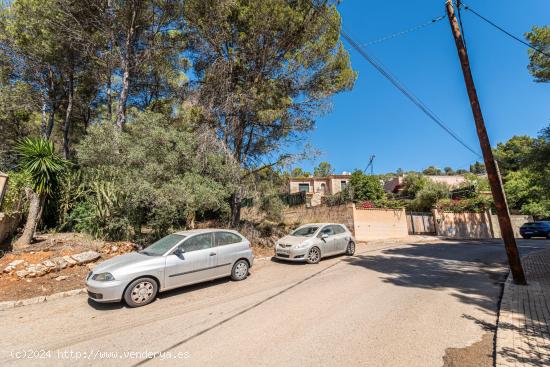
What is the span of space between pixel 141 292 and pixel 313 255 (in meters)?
5.95

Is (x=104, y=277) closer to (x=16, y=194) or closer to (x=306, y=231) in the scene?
(x=16, y=194)

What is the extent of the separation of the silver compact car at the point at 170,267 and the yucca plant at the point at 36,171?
414 centimetres

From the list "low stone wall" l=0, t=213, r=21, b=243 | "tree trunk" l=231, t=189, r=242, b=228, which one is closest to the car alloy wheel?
"low stone wall" l=0, t=213, r=21, b=243

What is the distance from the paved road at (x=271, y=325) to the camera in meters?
3.61

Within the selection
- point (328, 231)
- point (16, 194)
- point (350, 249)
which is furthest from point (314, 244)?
point (16, 194)

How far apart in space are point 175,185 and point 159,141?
6.33 ft

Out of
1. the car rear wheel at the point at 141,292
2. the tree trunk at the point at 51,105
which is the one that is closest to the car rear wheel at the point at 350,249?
the car rear wheel at the point at 141,292

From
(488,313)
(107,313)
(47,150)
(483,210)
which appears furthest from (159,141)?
(483,210)

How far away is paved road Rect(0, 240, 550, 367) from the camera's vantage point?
3607mm

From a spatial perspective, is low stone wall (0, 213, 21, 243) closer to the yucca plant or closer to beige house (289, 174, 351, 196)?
the yucca plant

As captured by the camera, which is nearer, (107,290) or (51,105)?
(107,290)

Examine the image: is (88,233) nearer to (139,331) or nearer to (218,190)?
(218,190)

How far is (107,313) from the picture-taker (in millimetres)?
5348

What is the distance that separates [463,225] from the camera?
23.2 metres
